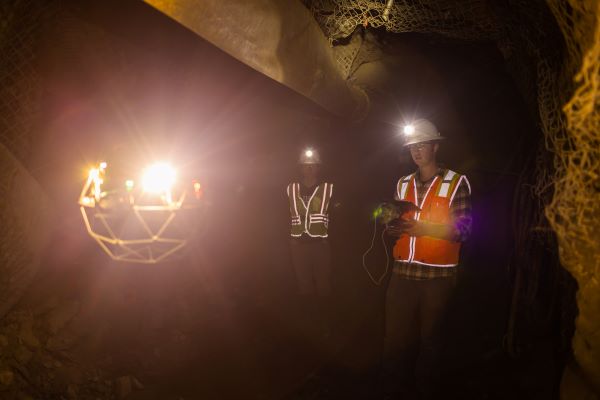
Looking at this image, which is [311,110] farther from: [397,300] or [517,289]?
[517,289]

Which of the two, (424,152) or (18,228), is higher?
(424,152)

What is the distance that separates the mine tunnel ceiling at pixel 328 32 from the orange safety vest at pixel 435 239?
146 cm

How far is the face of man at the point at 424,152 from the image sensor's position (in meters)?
3.27

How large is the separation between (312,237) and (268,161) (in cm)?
186

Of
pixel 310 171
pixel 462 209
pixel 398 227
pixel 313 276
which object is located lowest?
pixel 313 276

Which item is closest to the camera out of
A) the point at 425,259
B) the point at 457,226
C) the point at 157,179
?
the point at 157,179

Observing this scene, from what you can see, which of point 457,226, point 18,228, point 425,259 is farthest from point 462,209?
point 18,228

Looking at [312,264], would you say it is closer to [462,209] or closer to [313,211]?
[313,211]

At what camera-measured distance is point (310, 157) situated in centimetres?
555

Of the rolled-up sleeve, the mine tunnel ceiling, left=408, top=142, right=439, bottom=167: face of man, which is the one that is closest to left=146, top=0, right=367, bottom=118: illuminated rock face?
the mine tunnel ceiling

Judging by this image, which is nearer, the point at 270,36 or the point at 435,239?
the point at 270,36

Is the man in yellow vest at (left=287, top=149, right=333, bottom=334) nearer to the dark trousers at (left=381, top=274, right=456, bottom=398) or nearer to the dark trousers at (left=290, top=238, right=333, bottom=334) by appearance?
the dark trousers at (left=290, top=238, right=333, bottom=334)

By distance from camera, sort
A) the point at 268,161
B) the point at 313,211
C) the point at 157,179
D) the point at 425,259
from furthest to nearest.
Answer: the point at 268,161
the point at 313,211
the point at 425,259
the point at 157,179

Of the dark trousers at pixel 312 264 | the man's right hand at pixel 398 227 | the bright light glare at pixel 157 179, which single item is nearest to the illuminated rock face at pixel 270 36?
the bright light glare at pixel 157 179
